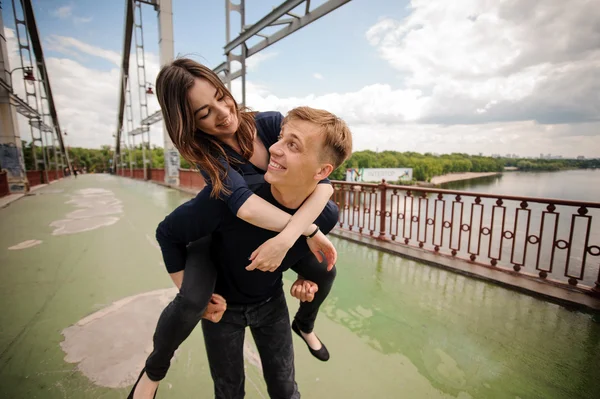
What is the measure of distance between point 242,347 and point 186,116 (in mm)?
1012

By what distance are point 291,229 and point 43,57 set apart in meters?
32.5

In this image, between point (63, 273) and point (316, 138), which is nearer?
point (316, 138)

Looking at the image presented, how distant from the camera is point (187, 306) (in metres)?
1.06

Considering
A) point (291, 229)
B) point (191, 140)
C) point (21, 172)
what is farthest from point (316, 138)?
point (21, 172)

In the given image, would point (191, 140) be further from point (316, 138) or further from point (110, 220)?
point (110, 220)

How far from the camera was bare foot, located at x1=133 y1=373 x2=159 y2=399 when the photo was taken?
4.00 feet

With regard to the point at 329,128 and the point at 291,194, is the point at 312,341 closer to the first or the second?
the point at 291,194

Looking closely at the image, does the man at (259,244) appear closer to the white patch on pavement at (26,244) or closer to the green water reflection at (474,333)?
the green water reflection at (474,333)

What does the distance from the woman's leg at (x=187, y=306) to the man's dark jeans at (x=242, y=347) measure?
152mm

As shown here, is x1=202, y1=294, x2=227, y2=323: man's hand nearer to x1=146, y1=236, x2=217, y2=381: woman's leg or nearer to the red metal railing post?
x1=146, y1=236, x2=217, y2=381: woman's leg

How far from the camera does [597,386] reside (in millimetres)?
1840

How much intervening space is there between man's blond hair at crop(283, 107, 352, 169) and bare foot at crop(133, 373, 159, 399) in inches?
49.5

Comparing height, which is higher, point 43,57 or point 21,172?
point 43,57

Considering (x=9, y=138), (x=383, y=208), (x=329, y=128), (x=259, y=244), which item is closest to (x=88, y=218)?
(x=383, y=208)
